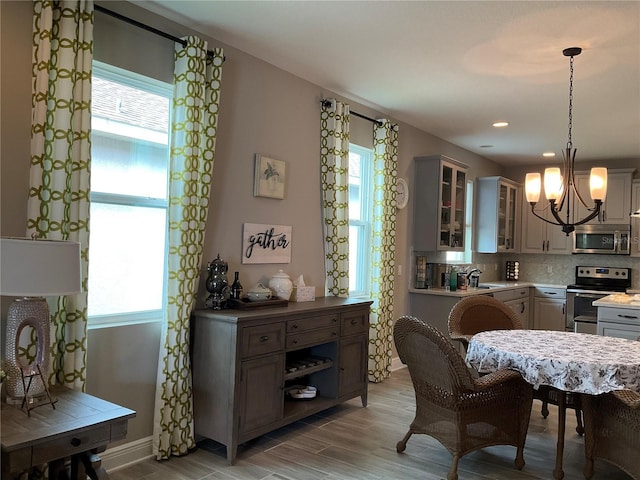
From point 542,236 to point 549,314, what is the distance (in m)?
1.17

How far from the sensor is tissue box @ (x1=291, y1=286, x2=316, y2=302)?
3920 mm

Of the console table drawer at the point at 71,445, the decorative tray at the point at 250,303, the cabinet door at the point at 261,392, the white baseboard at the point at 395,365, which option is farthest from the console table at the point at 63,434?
the white baseboard at the point at 395,365

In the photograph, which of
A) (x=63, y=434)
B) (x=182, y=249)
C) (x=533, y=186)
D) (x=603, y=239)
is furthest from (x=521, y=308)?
(x=63, y=434)

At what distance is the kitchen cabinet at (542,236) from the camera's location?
24.4 ft

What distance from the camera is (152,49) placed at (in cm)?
303

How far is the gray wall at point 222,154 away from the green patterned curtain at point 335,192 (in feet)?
0.25

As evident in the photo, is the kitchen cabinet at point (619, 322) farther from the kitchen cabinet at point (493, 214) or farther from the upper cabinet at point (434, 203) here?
the kitchen cabinet at point (493, 214)

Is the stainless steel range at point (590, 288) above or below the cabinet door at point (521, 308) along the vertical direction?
above

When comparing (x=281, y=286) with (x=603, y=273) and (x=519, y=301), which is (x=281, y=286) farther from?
(x=603, y=273)

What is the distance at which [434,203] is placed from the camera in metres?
5.66

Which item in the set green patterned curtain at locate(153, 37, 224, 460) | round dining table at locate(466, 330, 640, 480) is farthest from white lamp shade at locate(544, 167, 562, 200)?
green patterned curtain at locate(153, 37, 224, 460)

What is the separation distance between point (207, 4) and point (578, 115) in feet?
12.3

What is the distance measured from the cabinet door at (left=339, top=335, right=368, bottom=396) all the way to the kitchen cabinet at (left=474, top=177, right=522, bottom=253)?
359cm

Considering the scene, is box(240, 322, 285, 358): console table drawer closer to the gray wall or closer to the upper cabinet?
the gray wall
